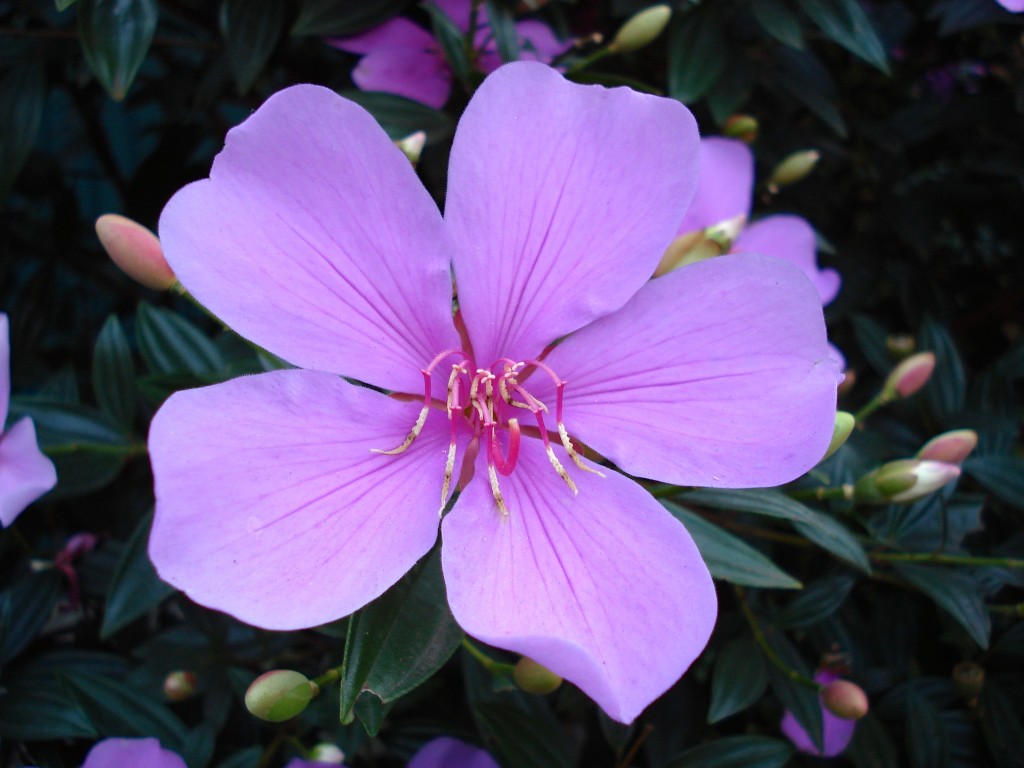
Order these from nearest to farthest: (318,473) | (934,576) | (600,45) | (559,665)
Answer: (559,665)
(318,473)
(934,576)
(600,45)

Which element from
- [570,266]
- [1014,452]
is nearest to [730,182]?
[570,266]

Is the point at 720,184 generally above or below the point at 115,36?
below

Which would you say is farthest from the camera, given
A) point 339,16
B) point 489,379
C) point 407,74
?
point 407,74

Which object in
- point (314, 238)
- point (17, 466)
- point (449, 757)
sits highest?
point (314, 238)

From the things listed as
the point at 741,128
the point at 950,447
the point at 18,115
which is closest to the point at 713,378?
the point at 950,447

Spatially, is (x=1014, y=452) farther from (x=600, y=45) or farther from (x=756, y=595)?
(x=600, y=45)

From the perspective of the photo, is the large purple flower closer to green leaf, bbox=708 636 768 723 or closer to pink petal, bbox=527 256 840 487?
pink petal, bbox=527 256 840 487

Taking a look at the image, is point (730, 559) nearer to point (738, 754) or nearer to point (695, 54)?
point (738, 754)
